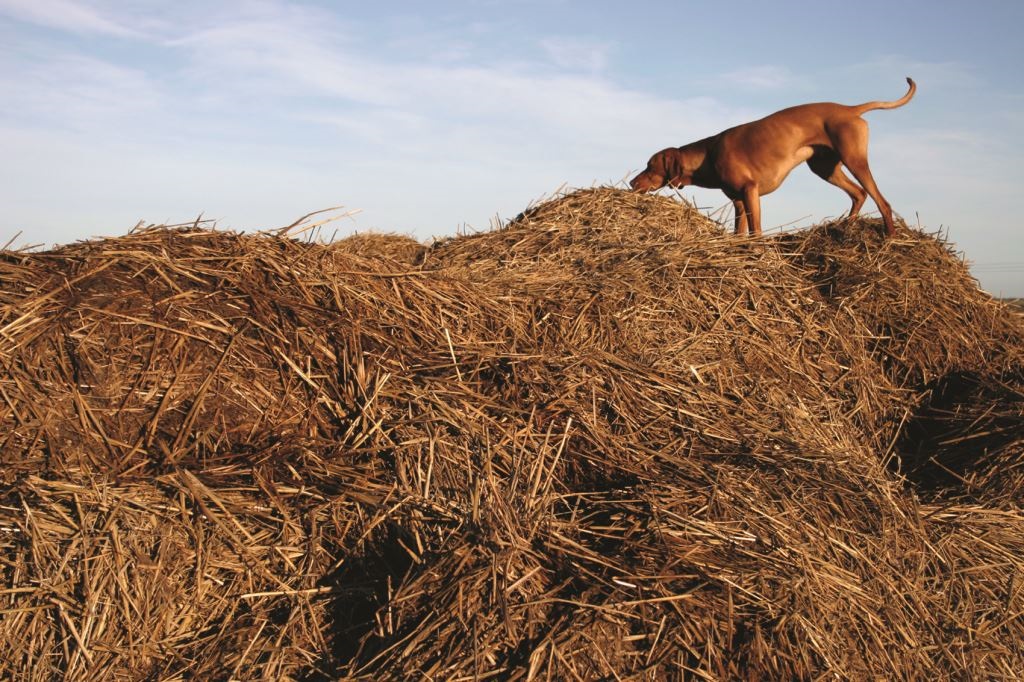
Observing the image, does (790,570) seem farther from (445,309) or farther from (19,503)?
(19,503)

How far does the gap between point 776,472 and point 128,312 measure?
7.29 ft

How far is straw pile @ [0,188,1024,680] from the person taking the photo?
6.58 feet

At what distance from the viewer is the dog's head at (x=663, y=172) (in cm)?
711

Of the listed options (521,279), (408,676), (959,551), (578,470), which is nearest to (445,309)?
(521,279)

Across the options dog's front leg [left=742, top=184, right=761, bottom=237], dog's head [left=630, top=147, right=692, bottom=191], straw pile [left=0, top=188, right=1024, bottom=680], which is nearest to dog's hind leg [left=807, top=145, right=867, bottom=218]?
dog's front leg [left=742, top=184, right=761, bottom=237]

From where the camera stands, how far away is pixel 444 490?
94.7 inches

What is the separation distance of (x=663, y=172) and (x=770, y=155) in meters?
0.92

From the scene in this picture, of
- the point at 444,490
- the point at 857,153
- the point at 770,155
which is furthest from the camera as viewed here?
the point at 770,155

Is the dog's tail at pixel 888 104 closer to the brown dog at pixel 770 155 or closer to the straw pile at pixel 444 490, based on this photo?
the brown dog at pixel 770 155

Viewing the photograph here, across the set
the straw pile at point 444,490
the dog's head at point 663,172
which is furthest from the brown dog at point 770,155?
the straw pile at point 444,490

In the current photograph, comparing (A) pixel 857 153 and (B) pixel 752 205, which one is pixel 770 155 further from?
(A) pixel 857 153

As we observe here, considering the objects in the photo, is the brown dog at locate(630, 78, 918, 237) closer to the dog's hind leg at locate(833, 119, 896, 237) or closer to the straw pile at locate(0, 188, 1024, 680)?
the dog's hind leg at locate(833, 119, 896, 237)

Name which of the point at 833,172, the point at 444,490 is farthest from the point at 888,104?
the point at 444,490

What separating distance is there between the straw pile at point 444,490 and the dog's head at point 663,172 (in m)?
3.75
